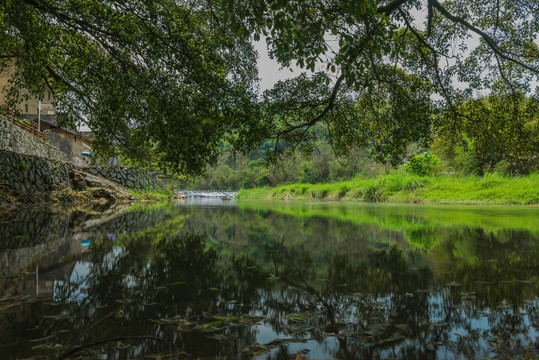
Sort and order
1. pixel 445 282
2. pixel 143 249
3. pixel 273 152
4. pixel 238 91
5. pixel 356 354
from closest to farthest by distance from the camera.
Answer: pixel 356 354 < pixel 445 282 < pixel 143 249 < pixel 238 91 < pixel 273 152

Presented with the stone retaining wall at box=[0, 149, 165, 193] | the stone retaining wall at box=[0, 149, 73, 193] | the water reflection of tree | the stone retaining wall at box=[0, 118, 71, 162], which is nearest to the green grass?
the stone retaining wall at box=[0, 118, 71, 162]

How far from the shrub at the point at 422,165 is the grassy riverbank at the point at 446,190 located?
91.3 inches

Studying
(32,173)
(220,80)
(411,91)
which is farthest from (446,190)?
(32,173)

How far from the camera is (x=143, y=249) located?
3.90 metres

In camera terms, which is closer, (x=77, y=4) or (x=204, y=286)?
(x=204, y=286)

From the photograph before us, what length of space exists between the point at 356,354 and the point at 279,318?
0.51 m

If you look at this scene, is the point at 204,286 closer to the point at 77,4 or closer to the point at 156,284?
the point at 156,284

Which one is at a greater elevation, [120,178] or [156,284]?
[120,178]

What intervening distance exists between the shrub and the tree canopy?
17677 mm

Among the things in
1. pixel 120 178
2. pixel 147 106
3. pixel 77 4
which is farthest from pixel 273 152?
pixel 120 178

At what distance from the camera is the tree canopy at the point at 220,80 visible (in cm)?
540

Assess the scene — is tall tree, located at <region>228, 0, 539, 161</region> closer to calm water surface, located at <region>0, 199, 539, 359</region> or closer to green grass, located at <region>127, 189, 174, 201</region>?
calm water surface, located at <region>0, 199, 539, 359</region>

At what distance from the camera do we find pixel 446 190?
759 inches

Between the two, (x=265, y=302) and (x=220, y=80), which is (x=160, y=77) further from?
(x=265, y=302)
